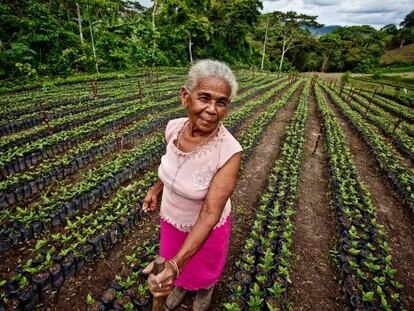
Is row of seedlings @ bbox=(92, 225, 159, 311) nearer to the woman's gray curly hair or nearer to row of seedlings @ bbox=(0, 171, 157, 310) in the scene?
row of seedlings @ bbox=(0, 171, 157, 310)

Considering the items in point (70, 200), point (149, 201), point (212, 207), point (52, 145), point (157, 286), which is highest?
point (212, 207)

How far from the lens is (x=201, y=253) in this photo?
6.81 feet

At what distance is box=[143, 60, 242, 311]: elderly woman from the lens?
4.65ft

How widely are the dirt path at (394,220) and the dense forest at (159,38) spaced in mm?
18772

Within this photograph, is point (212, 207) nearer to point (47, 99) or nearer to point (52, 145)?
point (52, 145)

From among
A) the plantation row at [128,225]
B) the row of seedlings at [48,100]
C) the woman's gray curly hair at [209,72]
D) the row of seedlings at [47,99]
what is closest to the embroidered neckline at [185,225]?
the woman's gray curly hair at [209,72]

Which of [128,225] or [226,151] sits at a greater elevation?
[226,151]

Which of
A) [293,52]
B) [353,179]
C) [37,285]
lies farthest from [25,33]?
[293,52]

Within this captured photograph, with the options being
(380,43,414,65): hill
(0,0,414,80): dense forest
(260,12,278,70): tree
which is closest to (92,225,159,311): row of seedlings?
(0,0,414,80): dense forest

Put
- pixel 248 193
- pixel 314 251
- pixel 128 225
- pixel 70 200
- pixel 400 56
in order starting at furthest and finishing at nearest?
pixel 400 56
pixel 248 193
pixel 70 200
pixel 128 225
pixel 314 251

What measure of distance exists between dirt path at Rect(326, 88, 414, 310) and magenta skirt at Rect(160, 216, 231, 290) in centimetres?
297

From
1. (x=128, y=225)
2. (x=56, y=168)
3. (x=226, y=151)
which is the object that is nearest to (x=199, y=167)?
(x=226, y=151)

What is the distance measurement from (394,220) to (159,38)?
29.8 meters

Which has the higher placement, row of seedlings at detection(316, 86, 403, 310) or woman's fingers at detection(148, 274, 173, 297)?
woman's fingers at detection(148, 274, 173, 297)
